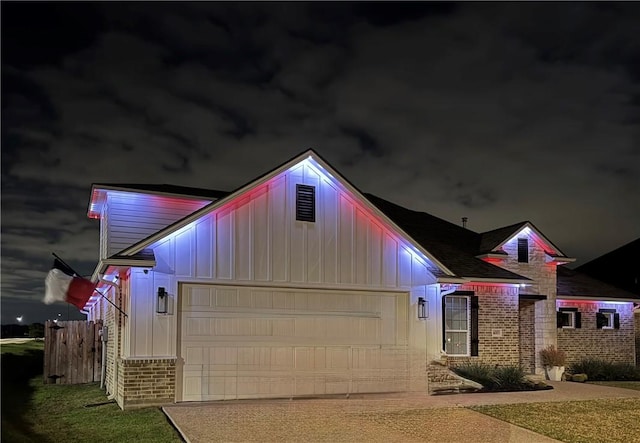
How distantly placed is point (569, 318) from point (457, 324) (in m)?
5.60

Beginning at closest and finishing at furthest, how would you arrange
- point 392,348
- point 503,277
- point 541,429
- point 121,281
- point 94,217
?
1. point 541,429
2. point 121,281
3. point 392,348
4. point 503,277
5. point 94,217

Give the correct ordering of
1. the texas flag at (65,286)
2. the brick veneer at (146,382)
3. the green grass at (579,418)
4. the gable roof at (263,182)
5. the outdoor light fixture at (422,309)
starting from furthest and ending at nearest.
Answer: the outdoor light fixture at (422,309), the texas flag at (65,286), the gable roof at (263,182), the brick veneer at (146,382), the green grass at (579,418)

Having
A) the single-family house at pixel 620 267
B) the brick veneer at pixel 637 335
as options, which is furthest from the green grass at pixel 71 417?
the single-family house at pixel 620 267

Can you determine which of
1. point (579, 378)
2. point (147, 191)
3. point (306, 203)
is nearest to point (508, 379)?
point (579, 378)

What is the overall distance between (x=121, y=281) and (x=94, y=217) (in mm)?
6096

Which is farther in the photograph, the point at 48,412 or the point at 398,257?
the point at 398,257

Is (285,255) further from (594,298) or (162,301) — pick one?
(594,298)

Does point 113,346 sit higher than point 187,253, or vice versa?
point 187,253

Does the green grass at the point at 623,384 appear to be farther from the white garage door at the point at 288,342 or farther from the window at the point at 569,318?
the white garage door at the point at 288,342

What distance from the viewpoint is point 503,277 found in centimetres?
1772

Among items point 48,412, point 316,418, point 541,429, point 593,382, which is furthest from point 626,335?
point 48,412

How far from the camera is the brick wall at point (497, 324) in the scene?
1812cm

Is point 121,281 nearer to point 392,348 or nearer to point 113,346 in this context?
point 113,346

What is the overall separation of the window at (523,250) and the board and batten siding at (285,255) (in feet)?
18.6
